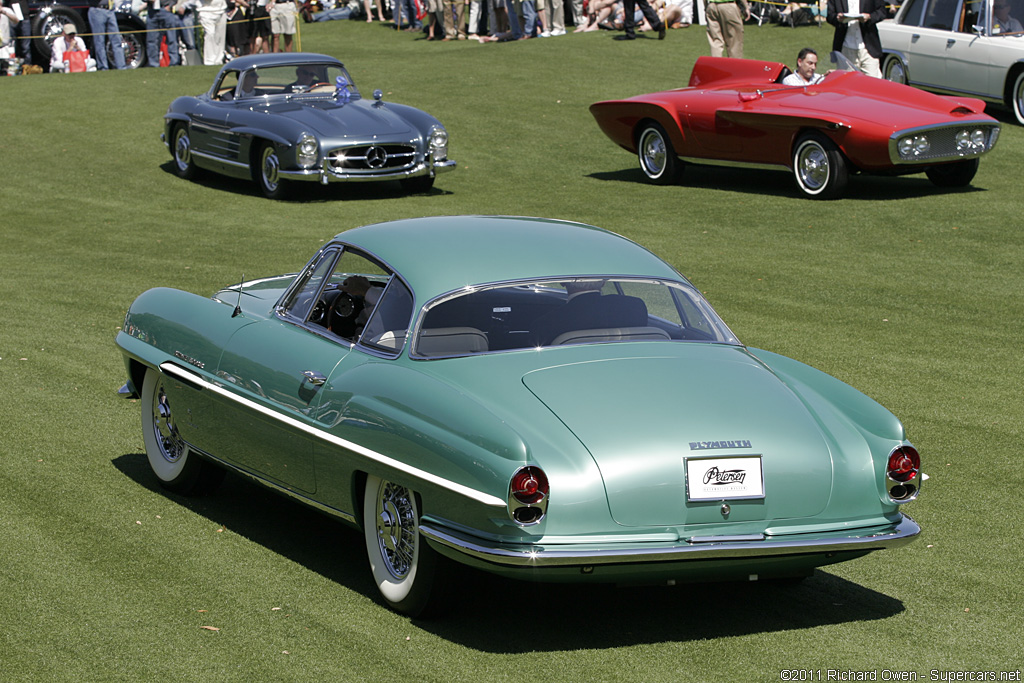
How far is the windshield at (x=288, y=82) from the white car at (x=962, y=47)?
316 inches

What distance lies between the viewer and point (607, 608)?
4.95m

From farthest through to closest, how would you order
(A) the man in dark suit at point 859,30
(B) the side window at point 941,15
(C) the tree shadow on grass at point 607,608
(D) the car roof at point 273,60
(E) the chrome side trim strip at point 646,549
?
(B) the side window at point 941,15
(A) the man in dark suit at point 859,30
(D) the car roof at point 273,60
(C) the tree shadow on grass at point 607,608
(E) the chrome side trim strip at point 646,549

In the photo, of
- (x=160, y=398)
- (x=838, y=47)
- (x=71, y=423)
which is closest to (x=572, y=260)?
(x=160, y=398)

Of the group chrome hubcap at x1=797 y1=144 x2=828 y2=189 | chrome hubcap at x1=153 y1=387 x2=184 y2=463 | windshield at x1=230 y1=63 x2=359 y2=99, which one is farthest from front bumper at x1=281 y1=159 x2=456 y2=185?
chrome hubcap at x1=153 y1=387 x2=184 y2=463

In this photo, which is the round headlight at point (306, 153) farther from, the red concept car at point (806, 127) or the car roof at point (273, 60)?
the red concept car at point (806, 127)

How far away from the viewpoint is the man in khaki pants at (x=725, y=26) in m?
21.9

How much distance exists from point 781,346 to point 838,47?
1097 centimetres

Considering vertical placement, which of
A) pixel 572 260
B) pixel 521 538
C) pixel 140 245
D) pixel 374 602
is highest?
pixel 572 260

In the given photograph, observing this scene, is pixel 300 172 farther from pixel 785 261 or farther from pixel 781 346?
pixel 781 346

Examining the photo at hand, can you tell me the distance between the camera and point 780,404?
484 centimetres

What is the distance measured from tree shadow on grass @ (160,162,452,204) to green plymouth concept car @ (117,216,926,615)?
10.0 meters

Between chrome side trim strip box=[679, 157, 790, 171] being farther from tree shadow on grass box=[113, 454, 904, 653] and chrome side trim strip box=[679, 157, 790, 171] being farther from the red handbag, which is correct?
the red handbag

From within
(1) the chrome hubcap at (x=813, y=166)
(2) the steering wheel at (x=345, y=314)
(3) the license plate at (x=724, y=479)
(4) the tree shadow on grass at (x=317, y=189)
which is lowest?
(4) the tree shadow on grass at (x=317, y=189)

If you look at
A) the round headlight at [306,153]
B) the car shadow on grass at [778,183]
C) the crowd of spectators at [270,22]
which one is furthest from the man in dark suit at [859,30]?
the round headlight at [306,153]
